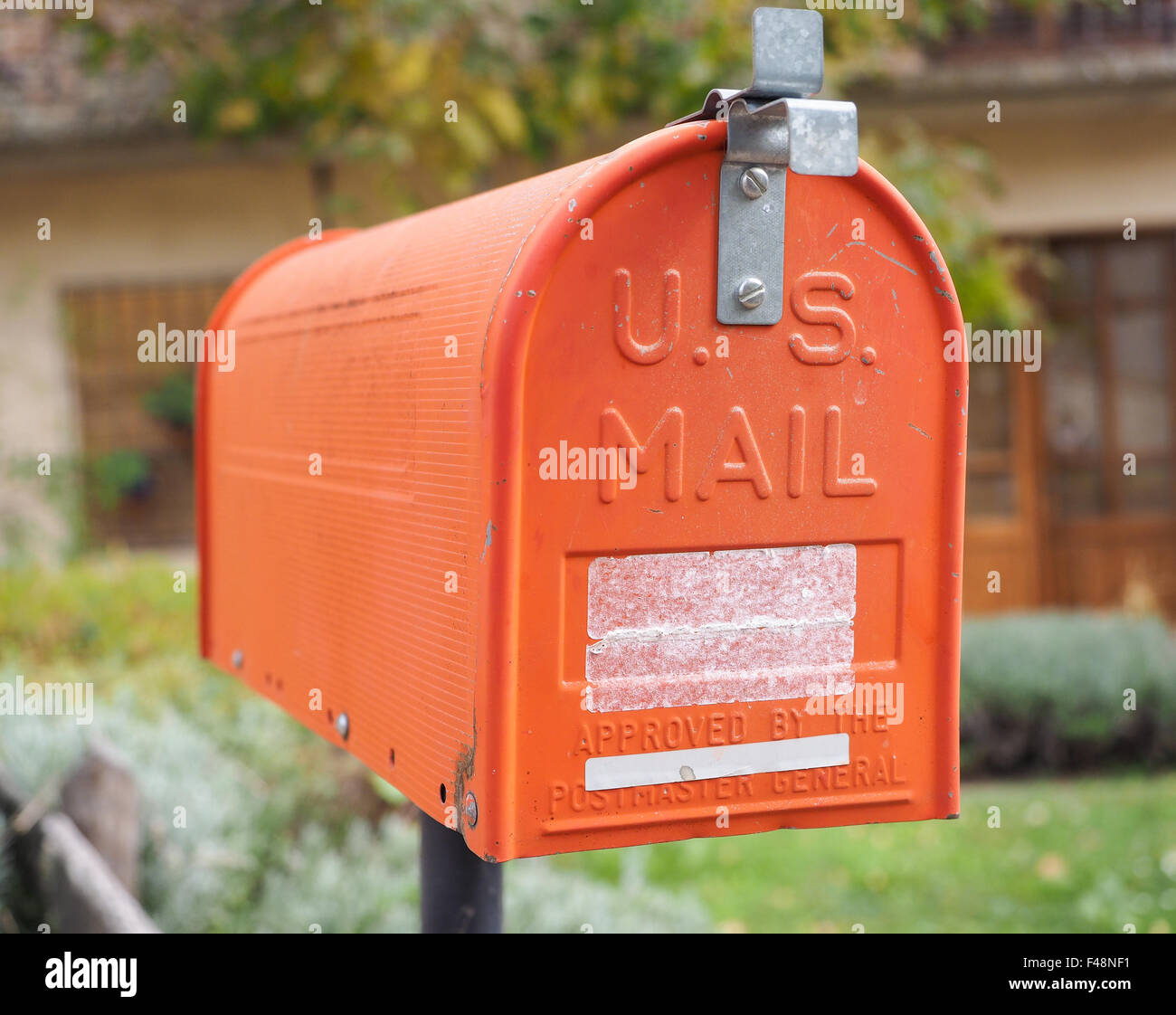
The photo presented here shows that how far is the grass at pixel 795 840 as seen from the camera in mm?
3854

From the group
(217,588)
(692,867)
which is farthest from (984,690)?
(217,588)

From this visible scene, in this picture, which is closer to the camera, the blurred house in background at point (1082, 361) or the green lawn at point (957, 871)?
the green lawn at point (957, 871)

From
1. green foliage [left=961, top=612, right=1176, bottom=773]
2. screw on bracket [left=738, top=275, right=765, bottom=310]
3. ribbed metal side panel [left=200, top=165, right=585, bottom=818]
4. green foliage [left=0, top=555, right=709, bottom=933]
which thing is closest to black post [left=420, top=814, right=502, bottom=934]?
ribbed metal side panel [left=200, top=165, right=585, bottom=818]

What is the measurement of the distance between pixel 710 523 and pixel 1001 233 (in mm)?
6621

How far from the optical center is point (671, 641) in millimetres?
1288

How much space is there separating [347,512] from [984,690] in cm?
451

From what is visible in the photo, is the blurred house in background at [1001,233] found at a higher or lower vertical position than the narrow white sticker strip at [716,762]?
higher

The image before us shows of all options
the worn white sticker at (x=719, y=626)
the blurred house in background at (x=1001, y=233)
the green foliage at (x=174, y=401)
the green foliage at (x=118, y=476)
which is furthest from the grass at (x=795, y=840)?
the worn white sticker at (x=719, y=626)

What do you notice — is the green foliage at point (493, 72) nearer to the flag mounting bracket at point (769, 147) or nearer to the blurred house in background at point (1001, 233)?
the blurred house in background at point (1001, 233)

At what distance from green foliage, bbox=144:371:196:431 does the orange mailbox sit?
18.8 feet

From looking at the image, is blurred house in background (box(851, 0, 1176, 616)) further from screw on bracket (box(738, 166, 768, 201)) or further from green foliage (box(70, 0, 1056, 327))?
screw on bracket (box(738, 166, 768, 201))

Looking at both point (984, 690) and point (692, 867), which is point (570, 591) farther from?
point (984, 690)

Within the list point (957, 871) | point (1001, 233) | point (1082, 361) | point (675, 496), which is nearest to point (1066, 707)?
point (957, 871)

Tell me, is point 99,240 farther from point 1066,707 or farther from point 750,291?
point 750,291
